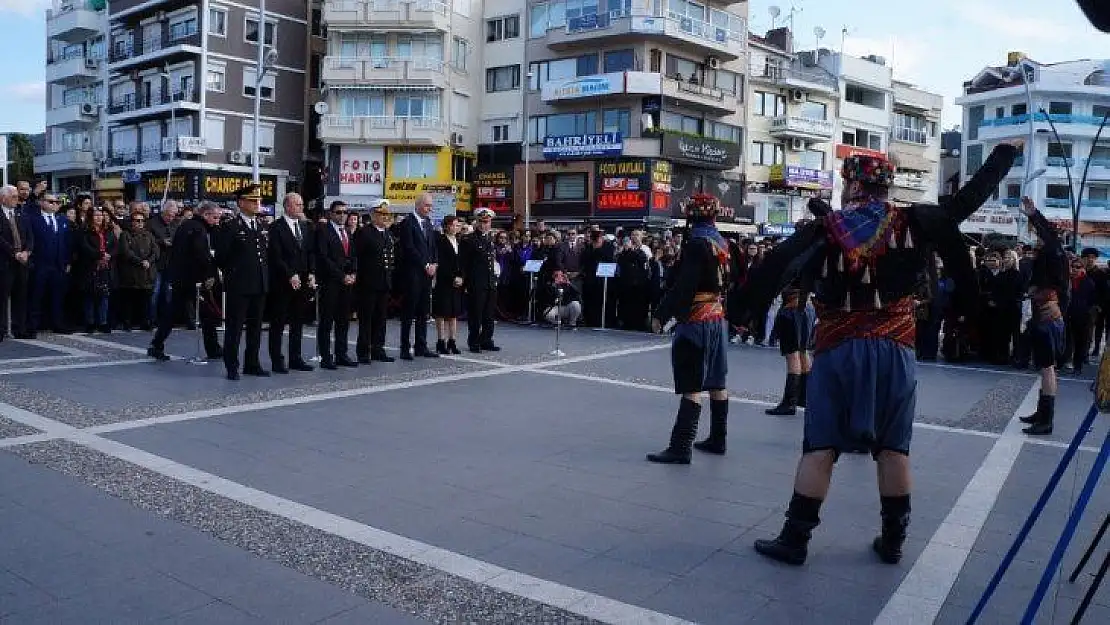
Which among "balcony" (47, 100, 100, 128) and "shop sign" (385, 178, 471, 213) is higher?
"balcony" (47, 100, 100, 128)

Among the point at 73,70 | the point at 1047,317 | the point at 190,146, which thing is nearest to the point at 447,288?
the point at 1047,317

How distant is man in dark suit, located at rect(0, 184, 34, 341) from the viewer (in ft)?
44.8

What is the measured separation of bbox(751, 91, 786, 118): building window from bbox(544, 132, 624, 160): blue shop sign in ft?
37.8

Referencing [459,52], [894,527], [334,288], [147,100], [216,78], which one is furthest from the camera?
[147,100]

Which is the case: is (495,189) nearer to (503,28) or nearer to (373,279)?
(503,28)

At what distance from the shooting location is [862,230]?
4883 mm

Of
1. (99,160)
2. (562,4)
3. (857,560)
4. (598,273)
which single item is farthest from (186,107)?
(857,560)

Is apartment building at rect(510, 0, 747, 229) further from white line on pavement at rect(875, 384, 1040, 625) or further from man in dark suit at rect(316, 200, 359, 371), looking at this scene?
white line on pavement at rect(875, 384, 1040, 625)

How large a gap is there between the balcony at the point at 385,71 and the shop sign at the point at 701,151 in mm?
12401

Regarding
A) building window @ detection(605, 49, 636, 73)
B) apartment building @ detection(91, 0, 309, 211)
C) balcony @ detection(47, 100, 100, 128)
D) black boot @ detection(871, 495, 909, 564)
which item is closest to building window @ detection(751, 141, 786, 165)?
building window @ detection(605, 49, 636, 73)

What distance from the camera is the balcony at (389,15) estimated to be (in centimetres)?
4819

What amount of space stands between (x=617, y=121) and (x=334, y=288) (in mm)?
35566

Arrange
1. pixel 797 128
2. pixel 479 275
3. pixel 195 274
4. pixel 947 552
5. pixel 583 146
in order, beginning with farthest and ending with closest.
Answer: pixel 797 128
pixel 583 146
pixel 479 275
pixel 195 274
pixel 947 552

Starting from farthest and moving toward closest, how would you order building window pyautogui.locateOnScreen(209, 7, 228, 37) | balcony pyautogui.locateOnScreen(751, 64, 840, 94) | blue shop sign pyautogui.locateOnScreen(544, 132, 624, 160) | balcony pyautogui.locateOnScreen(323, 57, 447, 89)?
balcony pyautogui.locateOnScreen(751, 64, 840, 94) → building window pyautogui.locateOnScreen(209, 7, 228, 37) → balcony pyautogui.locateOnScreen(323, 57, 447, 89) → blue shop sign pyautogui.locateOnScreen(544, 132, 624, 160)
